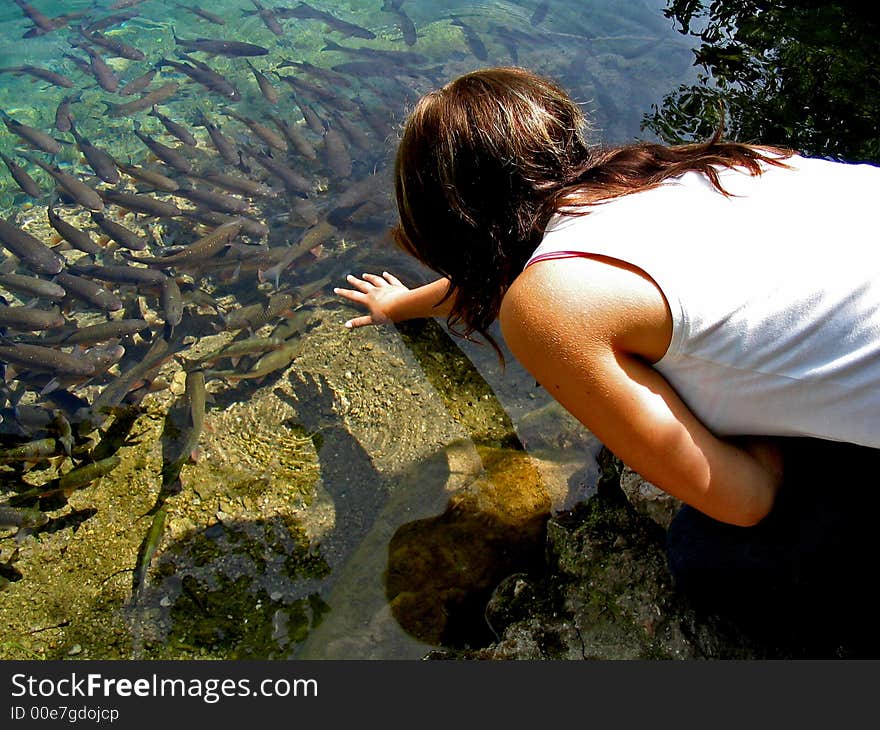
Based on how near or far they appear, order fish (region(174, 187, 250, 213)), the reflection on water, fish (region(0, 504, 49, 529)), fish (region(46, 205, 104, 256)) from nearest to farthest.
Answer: the reflection on water → fish (region(0, 504, 49, 529)) → fish (region(46, 205, 104, 256)) → fish (region(174, 187, 250, 213))

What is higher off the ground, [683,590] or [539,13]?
[539,13]

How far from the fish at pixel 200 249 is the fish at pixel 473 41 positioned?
184 inches

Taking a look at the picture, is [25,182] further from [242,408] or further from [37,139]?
[242,408]

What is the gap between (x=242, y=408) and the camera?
3912mm

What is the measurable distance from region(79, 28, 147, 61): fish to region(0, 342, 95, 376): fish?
5.51 meters

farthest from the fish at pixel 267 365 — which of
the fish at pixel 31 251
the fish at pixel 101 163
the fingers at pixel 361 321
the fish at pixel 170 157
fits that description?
the fish at pixel 101 163

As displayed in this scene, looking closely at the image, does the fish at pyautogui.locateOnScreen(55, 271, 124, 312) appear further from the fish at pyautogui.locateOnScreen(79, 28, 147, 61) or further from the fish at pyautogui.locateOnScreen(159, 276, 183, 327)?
the fish at pyautogui.locateOnScreen(79, 28, 147, 61)

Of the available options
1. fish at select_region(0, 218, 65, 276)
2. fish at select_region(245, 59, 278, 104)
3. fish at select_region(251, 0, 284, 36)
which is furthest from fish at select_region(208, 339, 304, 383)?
fish at select_region(251, 0, 284, 36)

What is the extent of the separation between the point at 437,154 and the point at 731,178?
0.77 m

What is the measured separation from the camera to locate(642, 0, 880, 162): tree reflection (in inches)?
Answer: 182

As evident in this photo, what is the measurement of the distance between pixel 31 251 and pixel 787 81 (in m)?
5.73

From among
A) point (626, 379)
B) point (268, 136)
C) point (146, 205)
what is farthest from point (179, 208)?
point (626, 379)

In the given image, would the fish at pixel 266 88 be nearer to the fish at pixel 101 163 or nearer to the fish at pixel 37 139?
the fish at pixel 101 163

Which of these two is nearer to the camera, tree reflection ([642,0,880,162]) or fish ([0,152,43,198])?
tree reflection ([642,0,880,162])
